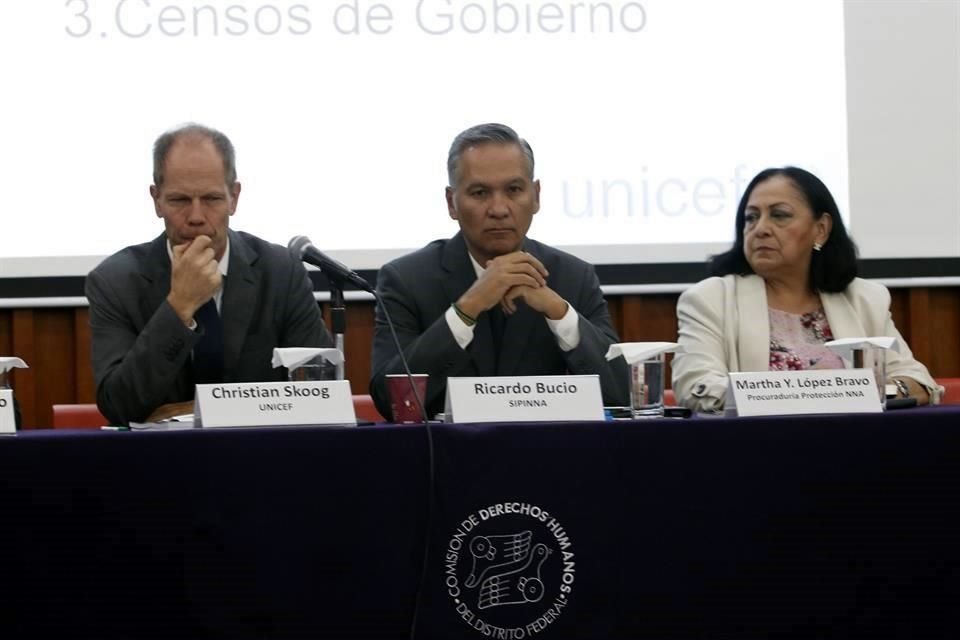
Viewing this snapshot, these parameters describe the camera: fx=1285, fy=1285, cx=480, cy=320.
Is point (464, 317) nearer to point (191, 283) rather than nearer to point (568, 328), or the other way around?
point (568, 328)

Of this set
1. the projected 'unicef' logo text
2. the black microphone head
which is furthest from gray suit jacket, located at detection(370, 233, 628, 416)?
the projected 'unicef' logo text

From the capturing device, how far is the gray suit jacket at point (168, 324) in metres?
2.57

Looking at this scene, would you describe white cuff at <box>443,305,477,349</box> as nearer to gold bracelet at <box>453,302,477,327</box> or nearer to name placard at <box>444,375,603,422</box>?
gold bracelet at <box>453,302,477,327</box>

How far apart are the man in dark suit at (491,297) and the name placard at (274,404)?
2.00 ft

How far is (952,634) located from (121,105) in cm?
295

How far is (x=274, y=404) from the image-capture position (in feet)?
6.68

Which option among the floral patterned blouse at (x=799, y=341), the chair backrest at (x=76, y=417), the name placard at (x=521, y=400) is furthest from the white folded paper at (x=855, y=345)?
the chair backrest at (x=76, y=417)

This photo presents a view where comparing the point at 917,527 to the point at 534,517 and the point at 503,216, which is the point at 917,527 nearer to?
the point at 534,517

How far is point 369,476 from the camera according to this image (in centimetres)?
198

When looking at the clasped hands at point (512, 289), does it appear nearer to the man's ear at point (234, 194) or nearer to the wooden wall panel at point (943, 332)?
Result: the man's ear at point (234, 194)

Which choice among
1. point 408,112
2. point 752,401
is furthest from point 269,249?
point 752,401

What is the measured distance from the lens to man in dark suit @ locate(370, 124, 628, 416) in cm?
269

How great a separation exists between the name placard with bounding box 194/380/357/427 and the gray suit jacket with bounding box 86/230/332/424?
57cm

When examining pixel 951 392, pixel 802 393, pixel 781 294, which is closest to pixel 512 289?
pixel 802 393
